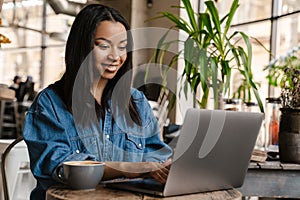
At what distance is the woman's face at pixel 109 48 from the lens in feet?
4.95

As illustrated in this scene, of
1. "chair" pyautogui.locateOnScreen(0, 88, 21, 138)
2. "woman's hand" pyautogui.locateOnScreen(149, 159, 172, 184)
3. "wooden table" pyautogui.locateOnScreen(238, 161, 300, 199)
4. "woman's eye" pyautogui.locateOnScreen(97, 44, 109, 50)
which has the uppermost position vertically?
"woman's eye" pyautogui.locateOnScreen(97, 44, 109, 50)

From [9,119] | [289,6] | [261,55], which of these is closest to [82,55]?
[289,6]

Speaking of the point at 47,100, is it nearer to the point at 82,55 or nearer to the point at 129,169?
the point at 82,55

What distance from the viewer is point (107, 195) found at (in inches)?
47.5

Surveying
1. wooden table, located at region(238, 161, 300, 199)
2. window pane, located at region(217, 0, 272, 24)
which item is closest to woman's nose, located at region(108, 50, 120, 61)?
wooden table, located at region(238, 161, 300, 199)

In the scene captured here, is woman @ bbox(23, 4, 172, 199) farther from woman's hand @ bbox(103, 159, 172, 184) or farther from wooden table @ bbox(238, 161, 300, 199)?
wooden table @ bbox(238, 161, 300, 199)

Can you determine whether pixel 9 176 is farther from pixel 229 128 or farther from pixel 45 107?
pixel 229 128

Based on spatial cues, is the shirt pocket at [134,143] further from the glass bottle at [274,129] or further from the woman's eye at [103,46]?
the glass bottle at [274,129]

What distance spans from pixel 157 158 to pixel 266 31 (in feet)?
9.55

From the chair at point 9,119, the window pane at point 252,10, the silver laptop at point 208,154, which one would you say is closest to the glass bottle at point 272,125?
the silver laptop at point 208,154

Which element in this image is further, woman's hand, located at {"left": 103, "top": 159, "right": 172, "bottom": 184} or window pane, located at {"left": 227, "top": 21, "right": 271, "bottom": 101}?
window pane, located at {"left": 227, "top": 21, "right": 271, "bottom": 101}

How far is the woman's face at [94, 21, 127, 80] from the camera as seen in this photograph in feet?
4.95

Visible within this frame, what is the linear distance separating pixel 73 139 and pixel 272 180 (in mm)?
859

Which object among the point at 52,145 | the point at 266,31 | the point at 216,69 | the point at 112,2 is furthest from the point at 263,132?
the point at 112,2
